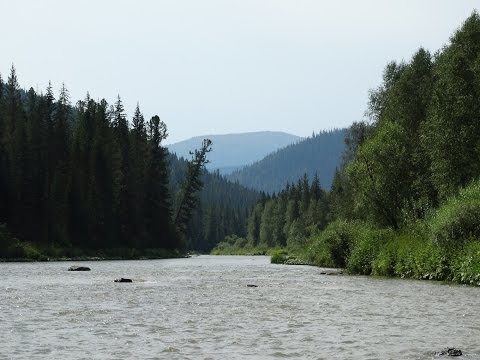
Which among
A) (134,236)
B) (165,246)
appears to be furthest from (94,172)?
(165,246)

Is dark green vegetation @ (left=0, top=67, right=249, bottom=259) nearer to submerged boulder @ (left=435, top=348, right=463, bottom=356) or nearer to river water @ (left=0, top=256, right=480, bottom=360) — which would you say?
river water @ (left=0, top=256, right=480, bottom=360)

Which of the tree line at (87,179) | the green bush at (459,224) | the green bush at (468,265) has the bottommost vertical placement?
the green bush at (468,265)

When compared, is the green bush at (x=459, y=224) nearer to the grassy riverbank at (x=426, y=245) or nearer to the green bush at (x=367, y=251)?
the grassy riverbank at (x=426, y=245)

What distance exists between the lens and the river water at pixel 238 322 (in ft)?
51.9

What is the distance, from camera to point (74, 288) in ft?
111

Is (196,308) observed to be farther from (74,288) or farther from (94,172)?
(94,172)

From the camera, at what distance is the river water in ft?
51.9

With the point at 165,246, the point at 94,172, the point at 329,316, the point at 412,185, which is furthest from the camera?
the point at 165,246

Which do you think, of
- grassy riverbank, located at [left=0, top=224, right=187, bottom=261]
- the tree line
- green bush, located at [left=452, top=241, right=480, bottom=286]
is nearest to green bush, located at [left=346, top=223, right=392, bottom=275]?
green bush, located at [left=452, top=241, right=480, bottom=286]

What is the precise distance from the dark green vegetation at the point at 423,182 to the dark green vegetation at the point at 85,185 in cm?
3336

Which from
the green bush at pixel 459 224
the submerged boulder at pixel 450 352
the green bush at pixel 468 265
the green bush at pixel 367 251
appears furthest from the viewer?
the green bush at pixel 367 251

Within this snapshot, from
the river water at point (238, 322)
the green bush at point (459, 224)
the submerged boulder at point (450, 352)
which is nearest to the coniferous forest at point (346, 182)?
the green bush at point (459, 224)

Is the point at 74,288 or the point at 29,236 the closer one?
the point at 74,288

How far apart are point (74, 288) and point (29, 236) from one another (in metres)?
51.6
